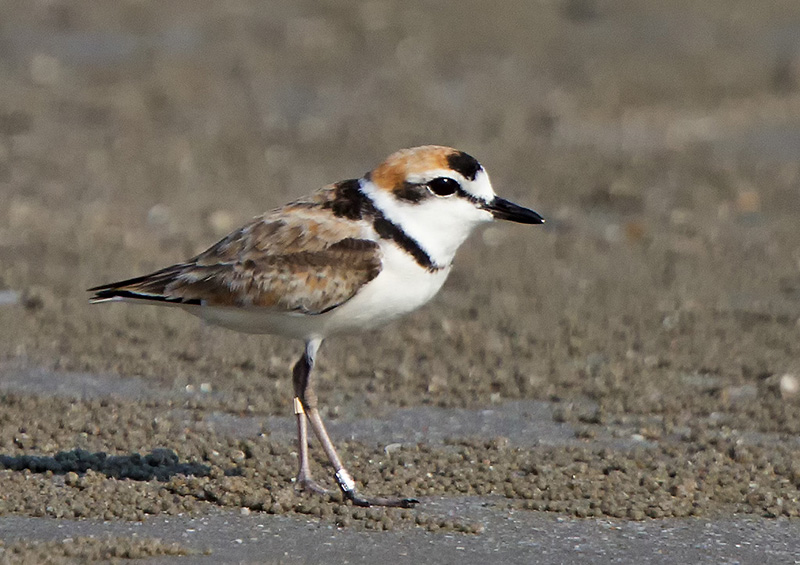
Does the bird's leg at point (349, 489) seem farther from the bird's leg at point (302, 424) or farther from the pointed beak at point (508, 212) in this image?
the pointed beak at point (508, 212)

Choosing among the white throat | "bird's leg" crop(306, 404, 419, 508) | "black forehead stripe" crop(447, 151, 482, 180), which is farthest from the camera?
"black forehead stripe" crop(447, 151, 482, 180)

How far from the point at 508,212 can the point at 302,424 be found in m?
1.17

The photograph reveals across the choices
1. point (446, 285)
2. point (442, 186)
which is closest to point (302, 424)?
point (442, 186)

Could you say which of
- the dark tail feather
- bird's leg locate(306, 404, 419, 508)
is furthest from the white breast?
the dark tail feather

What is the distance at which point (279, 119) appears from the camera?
12.5 metres

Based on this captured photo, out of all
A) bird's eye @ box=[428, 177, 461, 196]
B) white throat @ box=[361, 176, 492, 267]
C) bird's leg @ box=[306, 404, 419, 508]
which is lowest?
bird's leg @ box=[306, 404, 419, 508]

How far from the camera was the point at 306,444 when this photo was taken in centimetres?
561

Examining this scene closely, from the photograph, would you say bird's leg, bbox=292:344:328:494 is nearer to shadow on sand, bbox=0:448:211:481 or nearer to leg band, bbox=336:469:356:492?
leg band, bbox=336:469:356:492

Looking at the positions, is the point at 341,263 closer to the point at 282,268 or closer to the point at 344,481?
the point at 282,268

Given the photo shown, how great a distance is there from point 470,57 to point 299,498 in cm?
947

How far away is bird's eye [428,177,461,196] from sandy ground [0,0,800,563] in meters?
1.14

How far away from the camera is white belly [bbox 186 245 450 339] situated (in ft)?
17.5

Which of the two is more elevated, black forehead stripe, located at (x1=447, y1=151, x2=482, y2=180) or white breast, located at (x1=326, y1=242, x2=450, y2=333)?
black forehead stripe, located at (x1=447, y1=151, x2=482, y2=180)

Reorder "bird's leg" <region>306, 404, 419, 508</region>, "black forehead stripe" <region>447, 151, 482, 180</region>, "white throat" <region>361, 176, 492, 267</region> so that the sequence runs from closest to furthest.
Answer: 1. "bird's leg" <region>306, 404, 419, 508</region>
2. "white throat" <region>361, 176, 492, 267</region>
3. "black forehead stripe" <region>447, 151, 482, 180</region>
